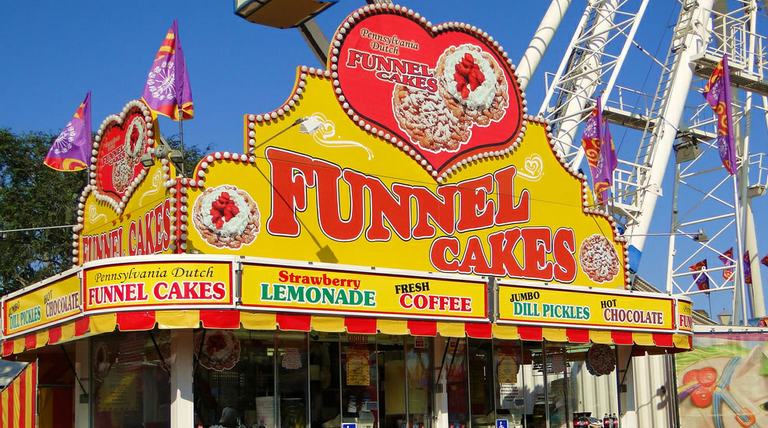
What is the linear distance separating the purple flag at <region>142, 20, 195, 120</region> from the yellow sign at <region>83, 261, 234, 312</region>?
12.4ft

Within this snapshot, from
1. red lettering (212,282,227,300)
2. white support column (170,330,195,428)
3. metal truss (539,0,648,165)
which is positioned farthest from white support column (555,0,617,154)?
red lettering (212,282,227,300)

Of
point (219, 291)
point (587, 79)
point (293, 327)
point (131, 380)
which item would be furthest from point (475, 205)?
A: point (587, 79)

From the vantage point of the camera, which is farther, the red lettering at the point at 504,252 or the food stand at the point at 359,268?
the red lettering at the point at 504,252

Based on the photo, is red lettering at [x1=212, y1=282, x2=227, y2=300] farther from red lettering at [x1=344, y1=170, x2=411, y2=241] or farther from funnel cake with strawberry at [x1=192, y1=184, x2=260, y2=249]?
red lettering at [x1=344, y1=170, x2=411, y2=241]

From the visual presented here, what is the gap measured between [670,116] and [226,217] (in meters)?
19.7

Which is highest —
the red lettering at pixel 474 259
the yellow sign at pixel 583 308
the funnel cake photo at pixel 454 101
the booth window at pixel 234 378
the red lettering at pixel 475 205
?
the funnel cake photo at pixel 454 101

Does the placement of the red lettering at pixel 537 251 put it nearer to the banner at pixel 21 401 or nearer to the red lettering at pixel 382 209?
the red lettering at pixel 382 209

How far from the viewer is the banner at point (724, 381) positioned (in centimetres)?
2316

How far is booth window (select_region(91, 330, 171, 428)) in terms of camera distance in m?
15.7

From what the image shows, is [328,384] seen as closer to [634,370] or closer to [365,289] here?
[365,289]

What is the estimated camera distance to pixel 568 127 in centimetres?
3362

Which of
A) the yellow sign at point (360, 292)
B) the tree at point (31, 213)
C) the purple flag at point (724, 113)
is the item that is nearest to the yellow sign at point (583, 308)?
the yellow sign at point (360, 292)

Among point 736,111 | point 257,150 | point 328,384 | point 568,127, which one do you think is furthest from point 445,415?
point 736,111

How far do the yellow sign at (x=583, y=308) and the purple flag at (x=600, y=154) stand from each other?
402cm
